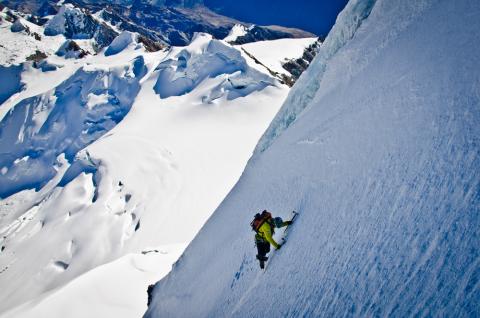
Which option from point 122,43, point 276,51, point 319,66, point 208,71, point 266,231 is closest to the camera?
point 266,231

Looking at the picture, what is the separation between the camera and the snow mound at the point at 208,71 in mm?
43812

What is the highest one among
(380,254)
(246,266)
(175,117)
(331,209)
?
(380,254)

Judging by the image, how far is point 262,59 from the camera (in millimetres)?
66250

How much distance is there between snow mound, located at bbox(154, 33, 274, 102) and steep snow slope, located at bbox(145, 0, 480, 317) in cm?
3423

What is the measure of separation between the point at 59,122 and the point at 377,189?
175 feet

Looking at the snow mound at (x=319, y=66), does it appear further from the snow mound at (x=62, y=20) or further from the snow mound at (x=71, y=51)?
the snow mound at (x=62, y=20)

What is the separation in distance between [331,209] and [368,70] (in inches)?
146

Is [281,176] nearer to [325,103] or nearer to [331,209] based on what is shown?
[325,103]

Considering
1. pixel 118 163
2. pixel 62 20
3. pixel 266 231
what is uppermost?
pixel 266 231

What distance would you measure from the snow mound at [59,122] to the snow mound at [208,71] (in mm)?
5571

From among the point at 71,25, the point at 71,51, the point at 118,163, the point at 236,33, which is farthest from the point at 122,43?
the point at 236,33

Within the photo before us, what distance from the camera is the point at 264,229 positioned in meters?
6.39

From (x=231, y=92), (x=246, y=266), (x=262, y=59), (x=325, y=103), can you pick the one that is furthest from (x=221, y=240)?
(x=262, y=59)

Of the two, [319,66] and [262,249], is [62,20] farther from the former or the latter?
[262,249]
